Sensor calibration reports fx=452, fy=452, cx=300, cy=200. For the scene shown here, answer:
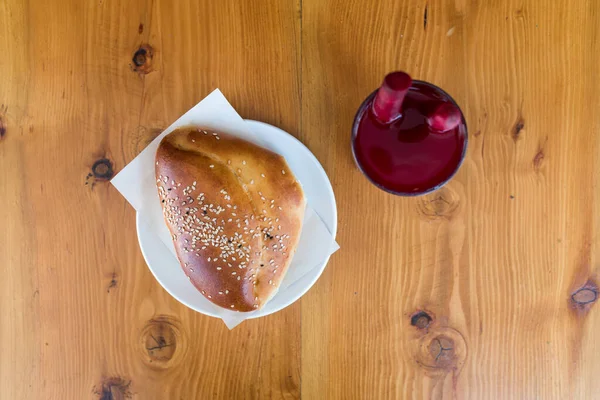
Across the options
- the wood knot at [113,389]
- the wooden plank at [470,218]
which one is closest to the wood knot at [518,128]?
the wooden plank at [470,218]

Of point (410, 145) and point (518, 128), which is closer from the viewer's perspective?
point (410, 145)

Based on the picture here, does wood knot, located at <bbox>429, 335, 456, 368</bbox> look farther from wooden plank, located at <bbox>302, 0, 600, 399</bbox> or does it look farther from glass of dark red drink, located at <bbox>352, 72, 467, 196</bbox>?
glass of dark red drink, located at <bbox>352, 72, 467, 196</bbox>

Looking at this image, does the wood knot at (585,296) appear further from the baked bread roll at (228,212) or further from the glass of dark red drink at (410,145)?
the baked bread roll at (228,212)

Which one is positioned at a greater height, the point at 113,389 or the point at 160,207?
the point at 160,207

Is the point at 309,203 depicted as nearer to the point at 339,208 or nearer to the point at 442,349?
the point at 339,208

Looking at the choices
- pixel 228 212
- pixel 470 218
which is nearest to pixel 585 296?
pixel 470 218

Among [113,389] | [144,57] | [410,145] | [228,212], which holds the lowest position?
[113,389]

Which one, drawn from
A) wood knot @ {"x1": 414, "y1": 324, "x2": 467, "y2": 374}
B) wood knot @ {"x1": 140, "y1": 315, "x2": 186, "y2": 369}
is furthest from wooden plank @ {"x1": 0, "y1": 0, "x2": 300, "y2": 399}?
wood knot @ {"x1": 414, "y1": 324, "x2": 467, "y2": 374}
